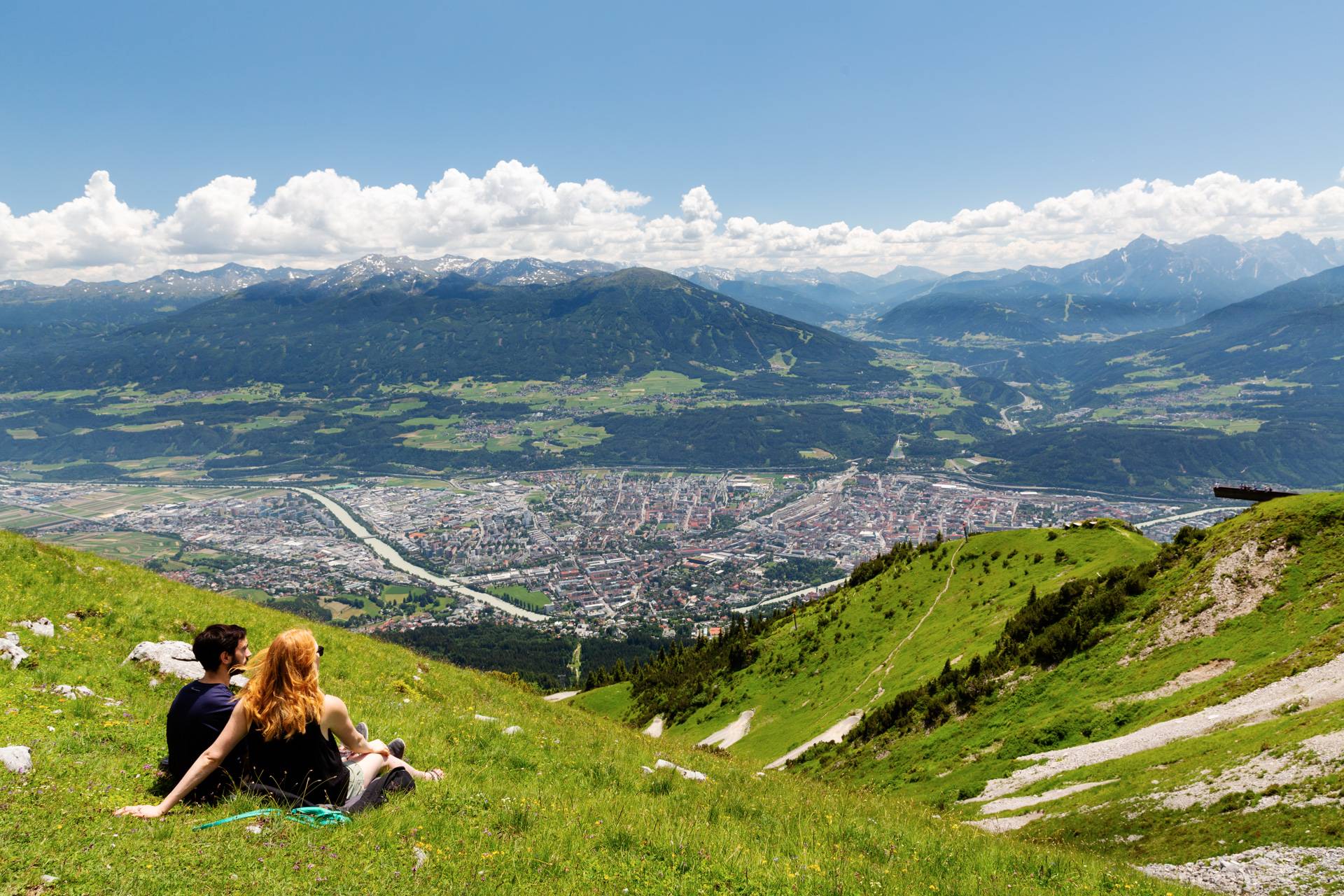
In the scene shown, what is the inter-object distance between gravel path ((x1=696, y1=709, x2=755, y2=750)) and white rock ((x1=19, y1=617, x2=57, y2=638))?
43.4 m

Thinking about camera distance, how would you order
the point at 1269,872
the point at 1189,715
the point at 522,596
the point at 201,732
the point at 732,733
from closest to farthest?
the point at 201,732 → the point at 1269,872 → the point at 1189,715 → the point at 732,733 → the point at 522,596

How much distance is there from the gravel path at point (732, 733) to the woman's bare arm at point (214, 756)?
4638 centimetres

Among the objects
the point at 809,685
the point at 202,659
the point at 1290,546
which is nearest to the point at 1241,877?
the point at 202,659

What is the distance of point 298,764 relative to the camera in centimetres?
946

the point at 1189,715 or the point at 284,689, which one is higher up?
the point at 284,689

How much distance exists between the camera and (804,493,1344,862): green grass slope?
53.1ft

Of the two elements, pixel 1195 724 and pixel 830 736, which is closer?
pixel 1195 724

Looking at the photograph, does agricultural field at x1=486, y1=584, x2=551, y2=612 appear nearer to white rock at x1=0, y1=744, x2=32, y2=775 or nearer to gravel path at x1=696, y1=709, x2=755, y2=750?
gravel path at x1=696, y1=709, x2=755, y2=750

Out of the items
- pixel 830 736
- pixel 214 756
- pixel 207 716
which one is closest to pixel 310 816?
pixel 214 756

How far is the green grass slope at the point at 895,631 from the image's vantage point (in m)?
45.3

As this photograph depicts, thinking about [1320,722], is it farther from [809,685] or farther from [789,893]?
[809,685]

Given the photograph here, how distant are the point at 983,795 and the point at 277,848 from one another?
83.9ft

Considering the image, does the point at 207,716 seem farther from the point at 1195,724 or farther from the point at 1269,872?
the point at 1195,724

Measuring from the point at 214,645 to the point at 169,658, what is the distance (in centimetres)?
811
